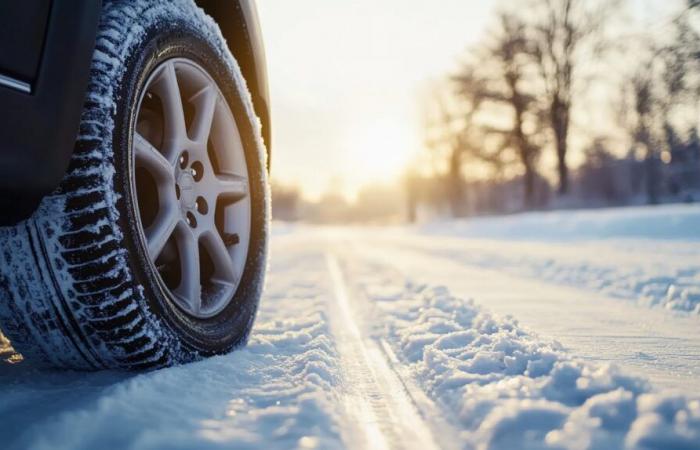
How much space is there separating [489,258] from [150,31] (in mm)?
5608

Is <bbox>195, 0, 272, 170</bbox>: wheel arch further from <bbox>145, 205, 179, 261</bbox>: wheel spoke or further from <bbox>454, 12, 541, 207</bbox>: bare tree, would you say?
<bbox>454, 12, 541, 207</bbox>: bare tree

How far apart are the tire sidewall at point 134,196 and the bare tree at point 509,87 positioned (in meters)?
22.4

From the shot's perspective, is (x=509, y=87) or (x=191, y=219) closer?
(x=191, y=219)

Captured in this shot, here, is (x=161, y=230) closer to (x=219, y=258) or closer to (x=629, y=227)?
(x=219, y=258)

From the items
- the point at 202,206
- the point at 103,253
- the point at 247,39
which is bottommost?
the point at 103,253

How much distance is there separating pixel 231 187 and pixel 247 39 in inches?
25.5

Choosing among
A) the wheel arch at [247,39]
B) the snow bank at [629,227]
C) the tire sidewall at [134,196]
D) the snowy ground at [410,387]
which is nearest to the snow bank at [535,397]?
the snowy ground at [410,387]

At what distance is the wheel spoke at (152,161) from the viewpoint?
4.71 feet

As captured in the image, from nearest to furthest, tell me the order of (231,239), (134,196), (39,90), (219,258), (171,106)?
(39,90) → (134,196) → (171,106) → (219,258) → (231,239)

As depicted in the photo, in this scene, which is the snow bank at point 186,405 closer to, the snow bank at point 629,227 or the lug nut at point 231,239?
the lug nut at point 231,239

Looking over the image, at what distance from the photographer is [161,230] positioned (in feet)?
4.94

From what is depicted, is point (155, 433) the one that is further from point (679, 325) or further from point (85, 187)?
point (679, 325)

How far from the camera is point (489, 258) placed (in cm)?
634

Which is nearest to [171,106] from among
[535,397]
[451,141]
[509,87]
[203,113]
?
[203,113]
